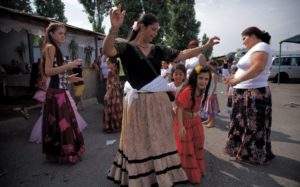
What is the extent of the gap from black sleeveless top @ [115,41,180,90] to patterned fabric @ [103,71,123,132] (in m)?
3.01

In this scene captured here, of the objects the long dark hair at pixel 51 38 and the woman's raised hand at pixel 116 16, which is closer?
the woman's raised hand at pixel 116 16

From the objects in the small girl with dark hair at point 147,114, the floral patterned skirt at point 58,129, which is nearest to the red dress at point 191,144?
the small girl with dark hair at point 147,114

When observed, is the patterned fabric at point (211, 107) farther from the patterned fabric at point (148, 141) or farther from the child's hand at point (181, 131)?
the patterned fabric at point (148, 141)

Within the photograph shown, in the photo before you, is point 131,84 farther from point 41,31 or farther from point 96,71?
point 96,71

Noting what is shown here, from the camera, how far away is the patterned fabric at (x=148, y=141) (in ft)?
8.14

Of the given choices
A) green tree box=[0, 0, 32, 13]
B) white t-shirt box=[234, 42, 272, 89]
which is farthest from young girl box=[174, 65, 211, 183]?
green tree box=[0, 0, 32, 13]

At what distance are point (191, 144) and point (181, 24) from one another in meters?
25.3

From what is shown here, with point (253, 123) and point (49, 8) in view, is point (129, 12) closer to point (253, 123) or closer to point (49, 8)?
point (49, 8)

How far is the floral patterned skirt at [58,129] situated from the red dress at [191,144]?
5.47 ft

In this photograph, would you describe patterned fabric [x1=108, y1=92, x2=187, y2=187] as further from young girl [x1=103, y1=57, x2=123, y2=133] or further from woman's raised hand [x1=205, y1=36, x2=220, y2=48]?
young girl [x1=103, y1=57, x2=123, y2=133]

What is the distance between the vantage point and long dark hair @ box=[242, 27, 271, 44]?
11.0ft

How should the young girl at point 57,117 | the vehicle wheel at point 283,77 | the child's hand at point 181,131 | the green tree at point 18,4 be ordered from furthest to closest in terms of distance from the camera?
the green tree at point 18,4 → the vehicle wheel at point 283,77 → the young girl at point 57,117 → the child's hand at point 181,131

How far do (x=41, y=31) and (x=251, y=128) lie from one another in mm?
7446

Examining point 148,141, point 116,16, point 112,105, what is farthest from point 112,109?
point 116,16
